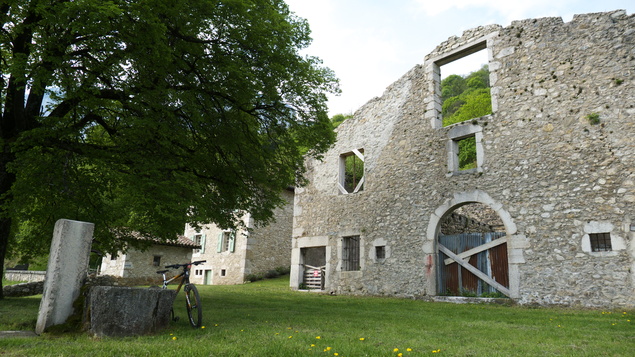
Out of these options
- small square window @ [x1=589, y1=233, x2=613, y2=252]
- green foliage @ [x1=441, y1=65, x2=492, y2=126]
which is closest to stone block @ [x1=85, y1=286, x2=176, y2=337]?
small square window @ [x1=589, y1=233, x2=613, y2=252]

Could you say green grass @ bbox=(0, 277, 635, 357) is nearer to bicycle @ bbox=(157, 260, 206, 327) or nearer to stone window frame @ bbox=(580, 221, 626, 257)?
bicycle @ bbox=(157, 260, 206, 327)

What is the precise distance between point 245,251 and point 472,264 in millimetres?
11687

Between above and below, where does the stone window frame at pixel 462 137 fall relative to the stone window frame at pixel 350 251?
above

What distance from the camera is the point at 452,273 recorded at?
11.4 meters

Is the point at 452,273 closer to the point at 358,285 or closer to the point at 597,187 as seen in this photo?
the point at 358,285

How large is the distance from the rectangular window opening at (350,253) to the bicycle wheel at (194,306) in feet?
27.6

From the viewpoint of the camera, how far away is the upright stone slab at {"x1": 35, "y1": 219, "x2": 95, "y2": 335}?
15.2ft

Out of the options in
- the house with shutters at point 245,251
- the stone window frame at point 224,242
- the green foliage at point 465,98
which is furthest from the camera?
the green foliage at point 465,98

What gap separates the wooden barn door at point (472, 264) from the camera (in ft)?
34.6

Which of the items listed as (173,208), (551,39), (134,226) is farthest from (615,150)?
(134,226)

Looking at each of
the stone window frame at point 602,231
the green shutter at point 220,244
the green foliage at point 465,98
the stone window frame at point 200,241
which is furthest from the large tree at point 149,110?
the green foliage at point 465,98

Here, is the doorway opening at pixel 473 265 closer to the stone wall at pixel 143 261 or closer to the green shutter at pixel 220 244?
the stone wall at pixel 143 261

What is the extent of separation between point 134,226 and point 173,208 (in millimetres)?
2731

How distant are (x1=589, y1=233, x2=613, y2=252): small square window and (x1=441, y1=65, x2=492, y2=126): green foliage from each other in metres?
15.0
